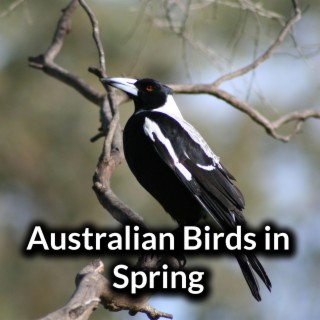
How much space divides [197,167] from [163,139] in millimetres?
200

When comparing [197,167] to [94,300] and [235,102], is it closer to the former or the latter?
[235,102]

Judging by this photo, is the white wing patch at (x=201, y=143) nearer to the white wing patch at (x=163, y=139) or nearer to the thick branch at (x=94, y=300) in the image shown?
the white wing patch at (x=163, y=139)

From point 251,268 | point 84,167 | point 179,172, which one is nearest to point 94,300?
point 251,268

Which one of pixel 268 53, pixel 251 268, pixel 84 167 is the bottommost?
pixel 251 268

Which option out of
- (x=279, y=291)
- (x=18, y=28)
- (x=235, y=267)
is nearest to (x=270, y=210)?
(x=235, y=267)

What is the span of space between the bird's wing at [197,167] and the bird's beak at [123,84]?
0.18 metres

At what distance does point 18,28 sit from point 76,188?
2.34 metres

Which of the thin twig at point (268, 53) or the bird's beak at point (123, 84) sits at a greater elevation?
the thin twig at point (268, 53)

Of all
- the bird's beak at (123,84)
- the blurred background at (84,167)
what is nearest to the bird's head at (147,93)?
the bird's beak at (123,84)

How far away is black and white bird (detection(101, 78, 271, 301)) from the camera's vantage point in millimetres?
4430

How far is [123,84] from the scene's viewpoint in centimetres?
486

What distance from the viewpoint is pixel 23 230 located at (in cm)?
1245

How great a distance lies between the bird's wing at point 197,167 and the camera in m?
4.40

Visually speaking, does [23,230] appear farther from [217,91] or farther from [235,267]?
[217,91]
